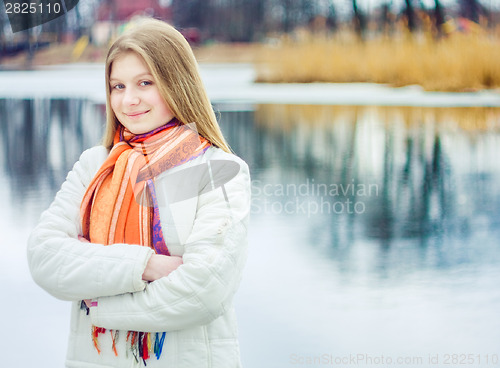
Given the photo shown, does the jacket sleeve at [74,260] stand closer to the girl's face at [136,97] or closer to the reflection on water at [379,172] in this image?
the girl's face at [136,97]

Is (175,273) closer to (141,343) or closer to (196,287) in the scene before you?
(196,287)

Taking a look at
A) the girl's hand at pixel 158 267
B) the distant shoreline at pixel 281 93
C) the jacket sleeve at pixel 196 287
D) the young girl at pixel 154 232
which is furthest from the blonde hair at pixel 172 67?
the distant shoreline at pixel 281 93

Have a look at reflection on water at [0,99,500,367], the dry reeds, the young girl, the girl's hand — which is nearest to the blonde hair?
the young girl

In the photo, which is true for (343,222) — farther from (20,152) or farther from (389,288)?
(20,152)

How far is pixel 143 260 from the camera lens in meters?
1.93

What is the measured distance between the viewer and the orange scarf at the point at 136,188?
2025 mm

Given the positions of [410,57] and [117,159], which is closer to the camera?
[117,159]

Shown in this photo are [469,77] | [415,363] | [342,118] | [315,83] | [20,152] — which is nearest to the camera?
[415,363]

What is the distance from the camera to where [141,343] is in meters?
2.02

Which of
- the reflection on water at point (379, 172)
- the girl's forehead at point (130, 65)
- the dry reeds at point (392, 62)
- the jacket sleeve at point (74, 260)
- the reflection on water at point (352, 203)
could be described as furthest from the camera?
the dry reeds at point (392, 62)

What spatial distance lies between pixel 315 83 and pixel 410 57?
2.57 m

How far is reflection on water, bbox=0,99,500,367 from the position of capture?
167 inches

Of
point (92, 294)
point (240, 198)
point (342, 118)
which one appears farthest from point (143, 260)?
point (342, 118)

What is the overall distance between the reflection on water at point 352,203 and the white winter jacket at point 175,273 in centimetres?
149
